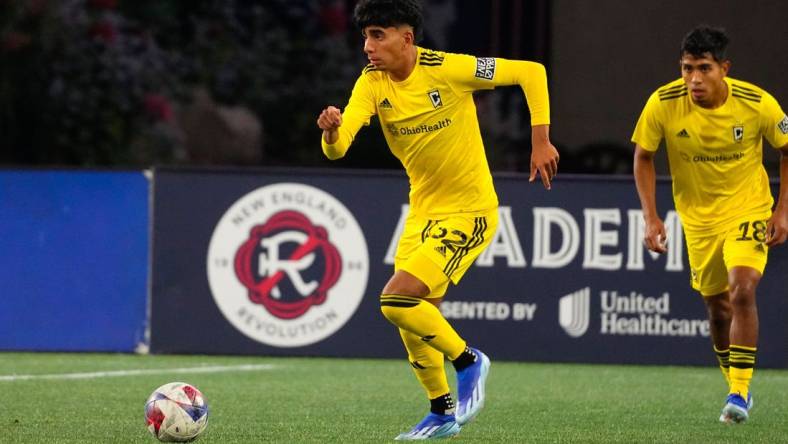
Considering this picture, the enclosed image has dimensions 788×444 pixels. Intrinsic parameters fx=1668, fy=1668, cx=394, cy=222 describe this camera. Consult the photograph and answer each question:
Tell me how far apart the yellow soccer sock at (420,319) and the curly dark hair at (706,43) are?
206 centimetres

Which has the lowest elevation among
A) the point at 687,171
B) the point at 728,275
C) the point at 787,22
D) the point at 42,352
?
the point at 42,352

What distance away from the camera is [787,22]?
14016 millimetres

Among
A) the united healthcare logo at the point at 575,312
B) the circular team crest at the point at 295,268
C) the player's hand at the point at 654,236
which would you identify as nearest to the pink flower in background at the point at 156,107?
the circular team crest at the point at 295,268

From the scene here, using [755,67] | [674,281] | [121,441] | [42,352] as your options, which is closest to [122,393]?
[121,441]

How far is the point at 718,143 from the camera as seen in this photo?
→ 29.1 ft

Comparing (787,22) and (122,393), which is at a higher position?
(787,22)

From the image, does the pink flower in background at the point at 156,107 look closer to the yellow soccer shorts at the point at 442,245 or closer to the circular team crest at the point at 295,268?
the circular team crest at the point at 295,268

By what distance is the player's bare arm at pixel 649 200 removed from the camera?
8.84 metres

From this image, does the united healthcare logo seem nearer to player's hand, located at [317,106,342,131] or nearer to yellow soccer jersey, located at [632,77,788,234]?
yellow soccer jersey, located at [632,77,788,234]

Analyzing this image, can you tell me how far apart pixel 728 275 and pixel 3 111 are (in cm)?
903

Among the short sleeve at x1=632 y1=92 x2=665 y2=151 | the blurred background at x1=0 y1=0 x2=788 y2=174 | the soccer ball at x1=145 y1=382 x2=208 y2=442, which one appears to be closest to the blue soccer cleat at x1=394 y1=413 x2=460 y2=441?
the soccer ball at x1=145 y1=382 x2=208 y2=442

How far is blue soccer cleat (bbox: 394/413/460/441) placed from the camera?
7.55 m

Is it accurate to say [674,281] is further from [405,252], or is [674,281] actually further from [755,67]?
[405,252]

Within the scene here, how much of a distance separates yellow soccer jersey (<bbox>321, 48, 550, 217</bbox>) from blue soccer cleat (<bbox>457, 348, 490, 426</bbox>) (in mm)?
749
